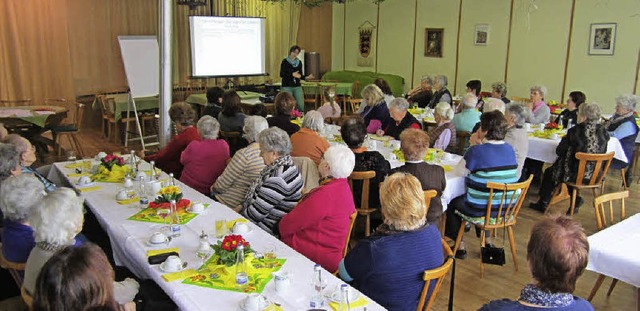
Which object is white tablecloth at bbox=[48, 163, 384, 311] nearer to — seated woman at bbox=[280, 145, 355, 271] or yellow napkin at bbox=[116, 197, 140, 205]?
yellow napkin at bbox=[116, 197, 140, 205]

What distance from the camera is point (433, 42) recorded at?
11.9 m

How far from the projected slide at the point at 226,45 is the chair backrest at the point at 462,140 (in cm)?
632

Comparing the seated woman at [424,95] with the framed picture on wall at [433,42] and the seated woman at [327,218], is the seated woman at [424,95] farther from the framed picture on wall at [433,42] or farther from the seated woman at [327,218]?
the seated woman at [327,218]

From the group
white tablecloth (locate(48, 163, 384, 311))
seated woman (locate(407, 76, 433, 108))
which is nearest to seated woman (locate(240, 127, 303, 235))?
white tablecloth (locate(48, 163, 384, 311))

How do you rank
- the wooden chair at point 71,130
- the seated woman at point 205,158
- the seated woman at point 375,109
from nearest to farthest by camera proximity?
the seated woman at point 205,158
the seated woman at point 375,109
the wooden chair at point 71,130

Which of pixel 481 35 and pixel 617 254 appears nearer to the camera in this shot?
pixel 617 254

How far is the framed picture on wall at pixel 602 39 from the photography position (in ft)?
29.5

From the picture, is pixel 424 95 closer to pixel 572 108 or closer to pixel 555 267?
pixel 572 108

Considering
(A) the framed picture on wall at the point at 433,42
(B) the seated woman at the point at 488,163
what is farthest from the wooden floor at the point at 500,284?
(A) the framed picture on wall at the point at 433,42

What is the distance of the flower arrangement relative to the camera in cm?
271

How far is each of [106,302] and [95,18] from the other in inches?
386

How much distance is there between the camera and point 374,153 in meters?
4.67

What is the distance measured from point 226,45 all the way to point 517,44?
19.5ft

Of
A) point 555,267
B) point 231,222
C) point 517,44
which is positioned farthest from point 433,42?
point 555,267
